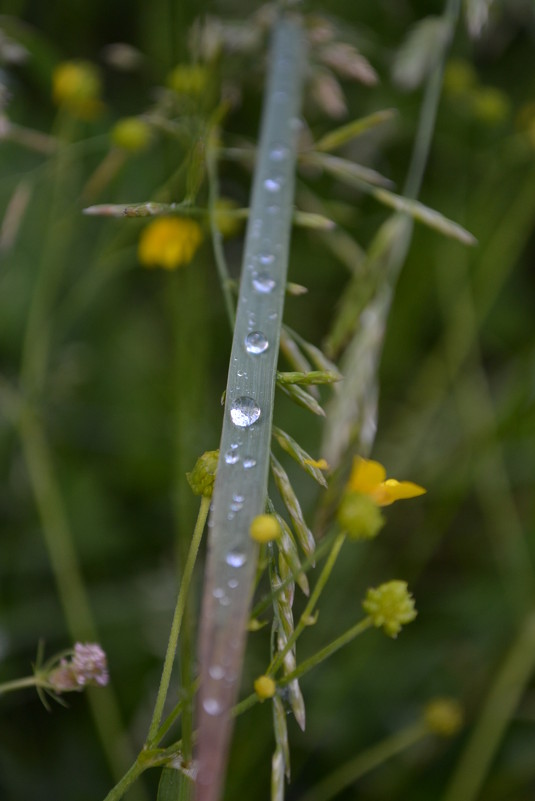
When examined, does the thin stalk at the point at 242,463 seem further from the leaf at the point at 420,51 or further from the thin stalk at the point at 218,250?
the leaf at the point at 420,51

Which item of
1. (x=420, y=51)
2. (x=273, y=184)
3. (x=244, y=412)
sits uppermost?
(x=420, y=51)

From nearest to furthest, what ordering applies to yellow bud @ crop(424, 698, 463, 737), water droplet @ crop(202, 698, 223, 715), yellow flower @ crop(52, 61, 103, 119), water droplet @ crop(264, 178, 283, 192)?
water droplet @ crop(202, 698, 223, 715) < water droplet @ crop(264, 178, 283, 192) < yellow bud @ crop(424, 698, 463, 737) < yellow flower @ crop(52, 61, 103, 119)

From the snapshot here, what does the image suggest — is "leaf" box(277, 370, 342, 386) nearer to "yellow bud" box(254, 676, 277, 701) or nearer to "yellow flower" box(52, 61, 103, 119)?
"yellow bud" box(254, 676, 277, 701)

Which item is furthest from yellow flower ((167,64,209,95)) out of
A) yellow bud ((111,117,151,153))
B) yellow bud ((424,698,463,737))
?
yellow bud ((424,698,463,737))

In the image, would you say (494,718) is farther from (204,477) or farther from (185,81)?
(185,81)

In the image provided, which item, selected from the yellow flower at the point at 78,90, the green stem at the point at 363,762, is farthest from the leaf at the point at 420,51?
the green stem at the point at 363,762

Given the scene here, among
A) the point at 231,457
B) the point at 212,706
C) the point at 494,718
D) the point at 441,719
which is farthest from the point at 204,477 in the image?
the point at 494,718

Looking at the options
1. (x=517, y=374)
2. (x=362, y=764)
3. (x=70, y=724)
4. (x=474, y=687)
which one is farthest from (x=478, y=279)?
(x=70, y=724)
